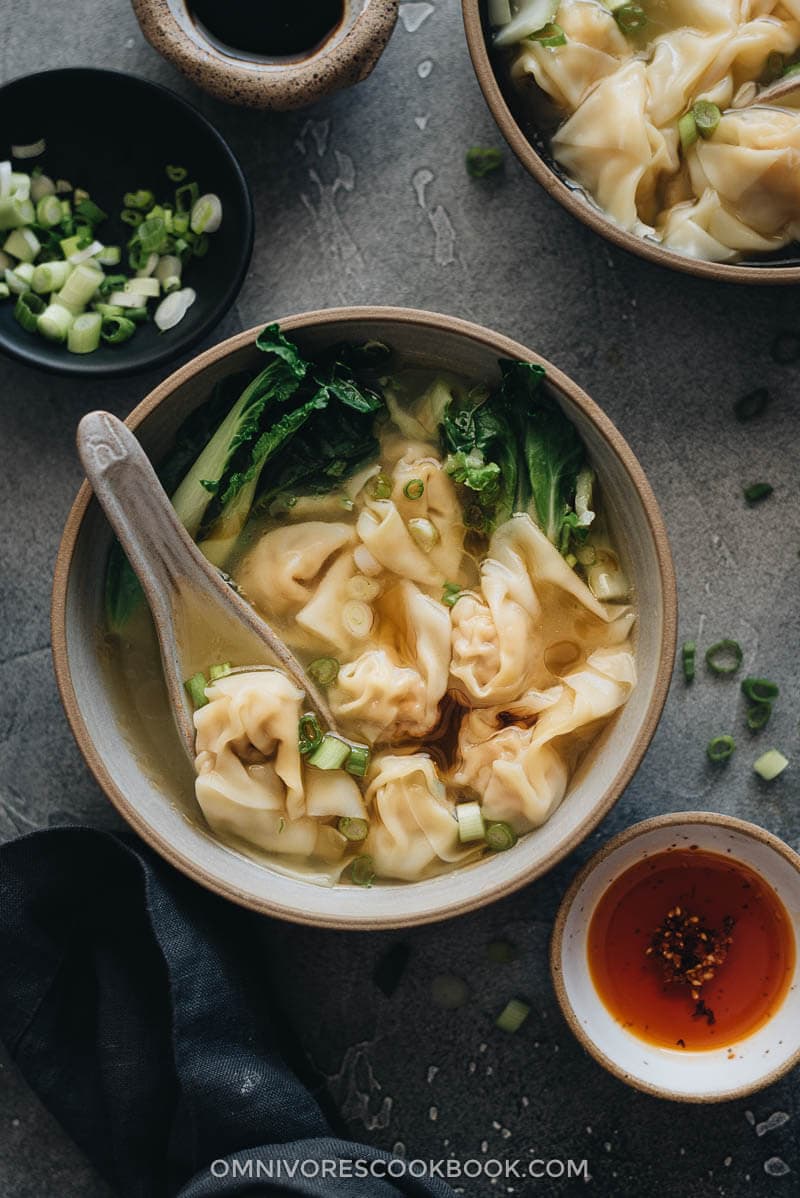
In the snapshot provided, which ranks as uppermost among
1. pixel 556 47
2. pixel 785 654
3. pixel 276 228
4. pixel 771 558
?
Answer: pixel 556 47

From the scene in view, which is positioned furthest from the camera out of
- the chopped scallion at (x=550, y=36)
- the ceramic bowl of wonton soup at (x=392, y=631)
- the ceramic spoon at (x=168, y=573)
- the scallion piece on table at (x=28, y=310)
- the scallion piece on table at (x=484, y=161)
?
the scallion piece on table at (x=484, y=161)

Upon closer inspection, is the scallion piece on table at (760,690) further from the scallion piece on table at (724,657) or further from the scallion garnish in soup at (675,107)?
the scallion garnish in soup at (675,107)

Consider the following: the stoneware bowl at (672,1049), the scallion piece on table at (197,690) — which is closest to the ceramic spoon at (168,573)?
the scallion piece on table at (197,690)

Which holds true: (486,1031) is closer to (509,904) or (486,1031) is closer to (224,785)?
(509,904)

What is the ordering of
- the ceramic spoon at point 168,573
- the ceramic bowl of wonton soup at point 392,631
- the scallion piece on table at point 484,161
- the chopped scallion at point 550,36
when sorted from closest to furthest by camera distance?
the ceramic spoon at point 168,573, the ceramic bowl of wonton soup at point 392,631, the chopped scallion at point 550,36, the scallion piece on table at point 484,161

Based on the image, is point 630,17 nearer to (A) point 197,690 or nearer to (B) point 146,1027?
(A) point 197,690

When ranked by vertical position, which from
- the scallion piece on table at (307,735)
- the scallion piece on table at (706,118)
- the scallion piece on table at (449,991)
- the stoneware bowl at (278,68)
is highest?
the stoneware bowl at (278,68)

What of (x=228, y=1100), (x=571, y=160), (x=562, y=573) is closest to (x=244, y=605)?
(x=562, y=573)

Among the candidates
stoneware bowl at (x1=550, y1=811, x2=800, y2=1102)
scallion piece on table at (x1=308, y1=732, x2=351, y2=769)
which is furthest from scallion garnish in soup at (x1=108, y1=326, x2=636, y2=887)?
stoneware bowl at (x1=550, y1=811, x2=800, y2=1102)
